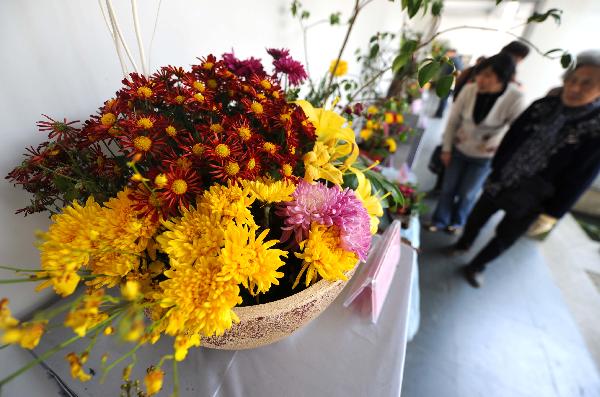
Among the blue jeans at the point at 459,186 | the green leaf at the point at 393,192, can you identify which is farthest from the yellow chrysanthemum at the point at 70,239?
the blue jeans at the point at 459,186

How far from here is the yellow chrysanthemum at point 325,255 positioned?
1.15 feet

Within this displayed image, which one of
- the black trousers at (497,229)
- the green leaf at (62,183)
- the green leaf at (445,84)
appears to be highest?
the green leaf at (62,183)

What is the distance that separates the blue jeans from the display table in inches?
56.9

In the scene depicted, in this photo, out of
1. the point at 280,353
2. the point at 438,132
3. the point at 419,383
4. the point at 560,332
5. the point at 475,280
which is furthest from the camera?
the point at 438,132

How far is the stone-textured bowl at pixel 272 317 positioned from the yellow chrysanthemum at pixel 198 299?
68 mm

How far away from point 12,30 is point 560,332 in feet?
7.38

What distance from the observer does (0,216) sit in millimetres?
395

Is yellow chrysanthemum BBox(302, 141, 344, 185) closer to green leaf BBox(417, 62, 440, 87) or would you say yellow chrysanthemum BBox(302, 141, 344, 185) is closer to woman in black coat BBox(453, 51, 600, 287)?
green leaf BBox(417, 62, 440, 87)

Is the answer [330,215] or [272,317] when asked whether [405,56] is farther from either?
[272,317]

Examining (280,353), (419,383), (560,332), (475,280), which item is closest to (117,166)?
(280,353)

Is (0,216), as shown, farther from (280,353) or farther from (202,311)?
(280,353)

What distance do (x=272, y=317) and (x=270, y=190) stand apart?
0.59ft

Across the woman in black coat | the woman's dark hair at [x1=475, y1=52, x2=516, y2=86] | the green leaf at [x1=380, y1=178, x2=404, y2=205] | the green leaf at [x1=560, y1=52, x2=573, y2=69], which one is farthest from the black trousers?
the green leaf at [x1=380, y1=178, x2=404, y2=205]

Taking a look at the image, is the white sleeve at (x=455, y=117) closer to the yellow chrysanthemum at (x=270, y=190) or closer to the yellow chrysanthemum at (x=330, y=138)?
the yellow chrysanthemum at (x=330, y=138)
